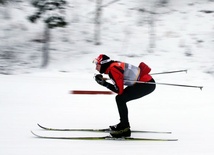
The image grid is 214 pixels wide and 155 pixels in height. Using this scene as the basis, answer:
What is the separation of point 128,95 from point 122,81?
31 centimetres

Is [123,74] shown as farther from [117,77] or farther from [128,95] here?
[128,95]

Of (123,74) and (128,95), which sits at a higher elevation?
(123,74)

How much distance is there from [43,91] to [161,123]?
356 centimetres

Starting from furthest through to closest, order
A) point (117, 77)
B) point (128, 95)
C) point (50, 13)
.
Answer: point (50, 13), point (128, 95), point (117, 77)

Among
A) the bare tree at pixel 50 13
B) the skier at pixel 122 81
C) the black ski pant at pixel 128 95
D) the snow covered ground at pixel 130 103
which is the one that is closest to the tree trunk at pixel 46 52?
the snow covered ground at pixel 130 103

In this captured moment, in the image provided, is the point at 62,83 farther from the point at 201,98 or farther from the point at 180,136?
the point at 180,136

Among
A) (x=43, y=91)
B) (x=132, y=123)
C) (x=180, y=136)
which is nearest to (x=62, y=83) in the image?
(x=43, y=91)

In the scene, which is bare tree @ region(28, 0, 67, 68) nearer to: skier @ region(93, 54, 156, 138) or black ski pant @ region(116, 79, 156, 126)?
skier @ region(93, 54, 156, 138)

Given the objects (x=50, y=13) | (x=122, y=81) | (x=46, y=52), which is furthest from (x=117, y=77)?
(x=46, y=52)

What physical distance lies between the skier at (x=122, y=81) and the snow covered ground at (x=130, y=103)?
37cm

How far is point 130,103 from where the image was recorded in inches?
328

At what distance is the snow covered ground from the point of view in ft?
17.8

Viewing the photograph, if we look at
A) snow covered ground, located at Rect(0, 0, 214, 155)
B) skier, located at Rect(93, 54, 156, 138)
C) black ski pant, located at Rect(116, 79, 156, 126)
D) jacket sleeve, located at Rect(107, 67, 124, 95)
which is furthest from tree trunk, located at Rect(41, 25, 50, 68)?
jacket sleeve, located at Rect(107, 67, 124, 95)

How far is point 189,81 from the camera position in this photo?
1135cm
